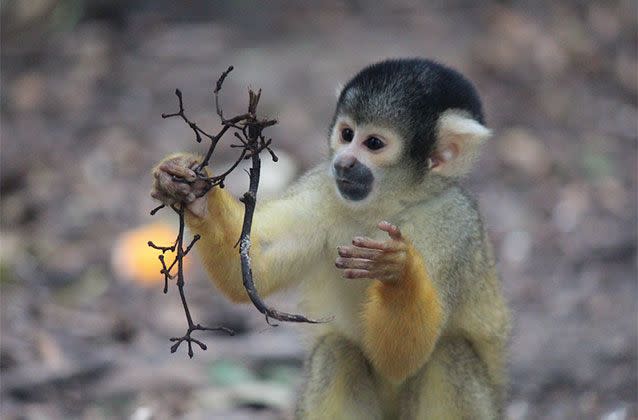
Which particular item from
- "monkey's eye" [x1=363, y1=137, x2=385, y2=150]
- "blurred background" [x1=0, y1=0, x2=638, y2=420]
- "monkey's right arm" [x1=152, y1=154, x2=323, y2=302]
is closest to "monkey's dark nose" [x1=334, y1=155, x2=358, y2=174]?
"monkey's eye" [x1=363, y1=137, x2=385, y2=150]

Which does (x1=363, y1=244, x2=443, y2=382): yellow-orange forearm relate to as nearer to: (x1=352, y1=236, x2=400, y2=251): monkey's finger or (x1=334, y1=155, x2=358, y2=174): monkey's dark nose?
(x1=352, y1=236, x2=400, y2=251): monkey's finger

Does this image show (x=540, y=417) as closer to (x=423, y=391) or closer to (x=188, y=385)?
(x=423, y=391)

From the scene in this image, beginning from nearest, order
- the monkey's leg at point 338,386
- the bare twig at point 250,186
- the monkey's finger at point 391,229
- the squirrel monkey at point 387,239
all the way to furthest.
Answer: the bare twig at point 250,186 → the monkey's finger at point 391,229 → the squirrel monkey at point 387,239 → the monkey's leg at point 338,386

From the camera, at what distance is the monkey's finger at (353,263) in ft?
11.9

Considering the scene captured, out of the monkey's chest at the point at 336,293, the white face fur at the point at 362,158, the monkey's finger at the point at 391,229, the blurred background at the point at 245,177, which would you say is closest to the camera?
the monkey's finger at the point at 391,229

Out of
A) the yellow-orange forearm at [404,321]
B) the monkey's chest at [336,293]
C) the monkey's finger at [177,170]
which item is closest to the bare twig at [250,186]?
the monkey's finger at [177,170]

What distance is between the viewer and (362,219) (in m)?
→ 4.39

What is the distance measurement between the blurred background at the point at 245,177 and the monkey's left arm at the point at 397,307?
1.08 meters

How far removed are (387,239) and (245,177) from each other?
391cm

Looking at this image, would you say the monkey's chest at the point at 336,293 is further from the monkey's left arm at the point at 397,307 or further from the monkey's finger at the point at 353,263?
the monkey's finger at the point at 353,263

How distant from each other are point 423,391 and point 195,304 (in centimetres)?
251

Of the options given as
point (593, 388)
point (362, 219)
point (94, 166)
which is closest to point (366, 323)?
point (362, 219)

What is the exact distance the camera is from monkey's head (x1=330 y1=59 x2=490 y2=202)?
13.9 feet

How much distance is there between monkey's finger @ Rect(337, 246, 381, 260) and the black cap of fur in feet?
→ 2.41
